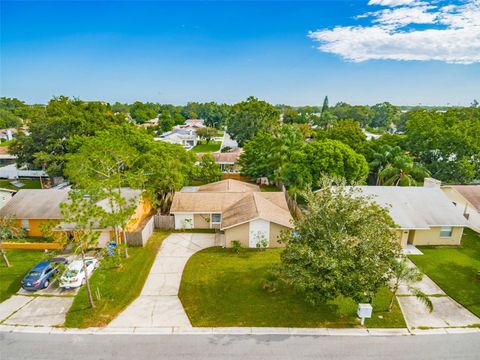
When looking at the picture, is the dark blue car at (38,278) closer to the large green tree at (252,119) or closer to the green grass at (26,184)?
the green grass at (26,184)

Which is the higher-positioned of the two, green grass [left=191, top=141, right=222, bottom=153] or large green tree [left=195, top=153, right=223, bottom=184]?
large green tree [left=195, top=153, right=223, bottom=184]

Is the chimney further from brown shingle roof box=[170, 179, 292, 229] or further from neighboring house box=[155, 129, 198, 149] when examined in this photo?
neighboring house box=[155, 129, 198, 149]

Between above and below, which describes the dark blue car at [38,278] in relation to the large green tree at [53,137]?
below

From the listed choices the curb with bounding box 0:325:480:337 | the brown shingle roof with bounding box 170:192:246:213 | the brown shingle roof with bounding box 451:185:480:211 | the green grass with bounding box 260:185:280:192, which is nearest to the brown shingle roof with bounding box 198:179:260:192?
the brown shingle roof with bounding box 170:192:246:213

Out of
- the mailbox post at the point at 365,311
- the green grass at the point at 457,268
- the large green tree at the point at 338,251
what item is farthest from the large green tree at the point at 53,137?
the green grass at the point at 457,268

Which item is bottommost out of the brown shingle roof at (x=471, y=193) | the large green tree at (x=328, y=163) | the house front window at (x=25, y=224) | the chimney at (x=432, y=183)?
the house front window at (x=25, y=224)
